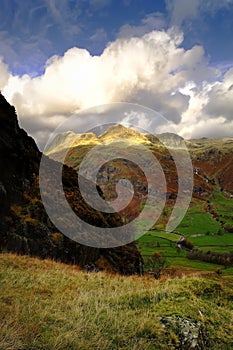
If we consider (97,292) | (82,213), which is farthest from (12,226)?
(97,292)

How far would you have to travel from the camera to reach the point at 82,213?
24.2 meters

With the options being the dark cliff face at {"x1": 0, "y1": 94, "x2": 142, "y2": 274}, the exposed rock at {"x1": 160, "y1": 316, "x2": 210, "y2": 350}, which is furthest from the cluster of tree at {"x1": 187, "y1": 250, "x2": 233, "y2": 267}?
the exposed rock at {"x1": 160, "y1": 316, "x2": 210, "y2": 350}

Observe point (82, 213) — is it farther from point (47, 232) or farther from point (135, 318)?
point (135, 318)

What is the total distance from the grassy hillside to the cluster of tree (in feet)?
432

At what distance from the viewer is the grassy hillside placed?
7.06m

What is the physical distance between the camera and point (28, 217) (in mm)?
19953

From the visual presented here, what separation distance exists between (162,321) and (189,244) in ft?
575

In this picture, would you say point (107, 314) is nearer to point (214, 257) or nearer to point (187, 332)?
point (187, 332)

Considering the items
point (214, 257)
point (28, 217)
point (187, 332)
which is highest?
point (28, 217)

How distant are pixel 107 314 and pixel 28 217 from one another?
12603 millimetres

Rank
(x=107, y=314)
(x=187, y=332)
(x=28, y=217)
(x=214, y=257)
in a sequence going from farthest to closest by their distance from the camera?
(x=214, y=257) < (x=28, y=217) < (x=107, y=314) < (x=187, y=332)

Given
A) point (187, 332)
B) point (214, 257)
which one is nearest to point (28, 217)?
point (187, 332)

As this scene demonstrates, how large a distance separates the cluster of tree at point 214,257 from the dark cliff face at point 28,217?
121 m

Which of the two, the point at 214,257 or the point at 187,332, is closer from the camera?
the point at 187,332
